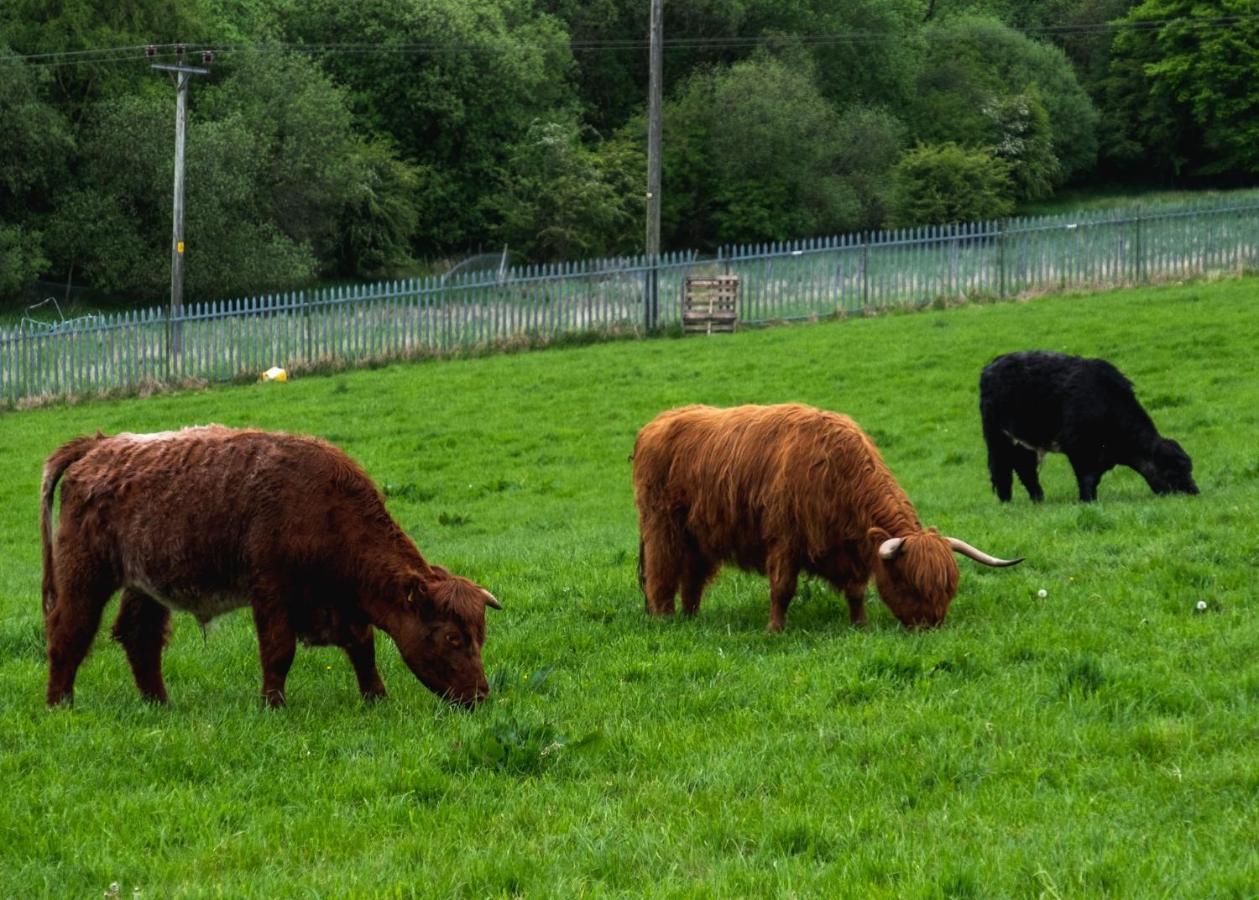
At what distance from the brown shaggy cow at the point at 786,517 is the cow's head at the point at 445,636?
239 centimetres

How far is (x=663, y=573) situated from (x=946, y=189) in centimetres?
4982

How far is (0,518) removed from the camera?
19.2m

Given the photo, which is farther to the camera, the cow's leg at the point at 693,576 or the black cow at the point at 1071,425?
the black cow at the point at 1071,425

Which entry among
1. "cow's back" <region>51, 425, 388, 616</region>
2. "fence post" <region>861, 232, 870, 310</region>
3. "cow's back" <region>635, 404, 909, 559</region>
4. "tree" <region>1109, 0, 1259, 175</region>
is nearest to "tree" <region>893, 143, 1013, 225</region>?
"tree" <region>1109, 0, 1259, 175</region>

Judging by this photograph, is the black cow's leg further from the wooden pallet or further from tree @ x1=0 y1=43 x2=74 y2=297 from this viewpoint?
tree @ x1=0 y1=43 x2=74 y2=297

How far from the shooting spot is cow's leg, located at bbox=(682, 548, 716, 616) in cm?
1062

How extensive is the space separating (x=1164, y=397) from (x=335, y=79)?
47.3 m

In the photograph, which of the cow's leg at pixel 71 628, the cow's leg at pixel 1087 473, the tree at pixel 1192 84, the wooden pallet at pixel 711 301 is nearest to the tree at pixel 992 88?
the tree at pixel 1192 84

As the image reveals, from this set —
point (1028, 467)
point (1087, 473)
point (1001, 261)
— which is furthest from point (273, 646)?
point (1001, 261)

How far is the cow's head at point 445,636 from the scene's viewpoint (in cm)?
816

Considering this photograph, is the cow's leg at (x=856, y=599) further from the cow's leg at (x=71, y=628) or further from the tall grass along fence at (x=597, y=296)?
the tall grass along fence at (x=597, y=296)

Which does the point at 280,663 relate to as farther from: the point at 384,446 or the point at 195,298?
the point at 195,298

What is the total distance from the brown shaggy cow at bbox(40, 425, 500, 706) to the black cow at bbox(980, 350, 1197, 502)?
8.36 metres

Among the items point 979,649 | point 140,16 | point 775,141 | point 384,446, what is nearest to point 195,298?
point 140,16
